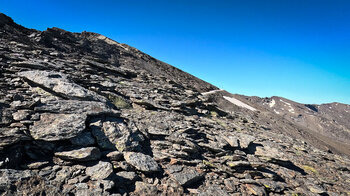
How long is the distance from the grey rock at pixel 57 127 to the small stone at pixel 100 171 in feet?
5.55

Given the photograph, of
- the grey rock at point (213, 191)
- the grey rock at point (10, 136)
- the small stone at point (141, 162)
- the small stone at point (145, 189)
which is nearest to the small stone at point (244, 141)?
the grey rock at point (213, 191)

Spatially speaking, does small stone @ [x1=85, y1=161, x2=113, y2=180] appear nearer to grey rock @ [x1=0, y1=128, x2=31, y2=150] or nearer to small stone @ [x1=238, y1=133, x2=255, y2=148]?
grey rock @ [x1=0, y1=128, x2=31, y2=150]

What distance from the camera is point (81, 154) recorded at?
19.8ft

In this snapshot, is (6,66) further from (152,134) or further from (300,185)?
(300,185)

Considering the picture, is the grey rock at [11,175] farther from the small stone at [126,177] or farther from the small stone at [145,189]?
the small stone at [145,189]

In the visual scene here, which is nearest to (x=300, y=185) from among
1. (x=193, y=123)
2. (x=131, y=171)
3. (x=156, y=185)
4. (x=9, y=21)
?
(x=193, y=123)

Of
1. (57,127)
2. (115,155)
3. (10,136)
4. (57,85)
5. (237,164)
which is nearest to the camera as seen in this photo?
(10,136)

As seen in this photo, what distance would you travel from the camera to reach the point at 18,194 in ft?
14.4

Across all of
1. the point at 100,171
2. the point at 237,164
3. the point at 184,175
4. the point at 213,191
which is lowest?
the point at 213,191

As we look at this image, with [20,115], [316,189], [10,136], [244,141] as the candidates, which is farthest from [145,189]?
[316,189]

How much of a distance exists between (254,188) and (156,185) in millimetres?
4787

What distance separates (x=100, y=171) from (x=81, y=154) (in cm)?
103

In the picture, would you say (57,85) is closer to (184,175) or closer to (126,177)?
(126,177)

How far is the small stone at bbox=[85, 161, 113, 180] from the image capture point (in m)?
5.62
